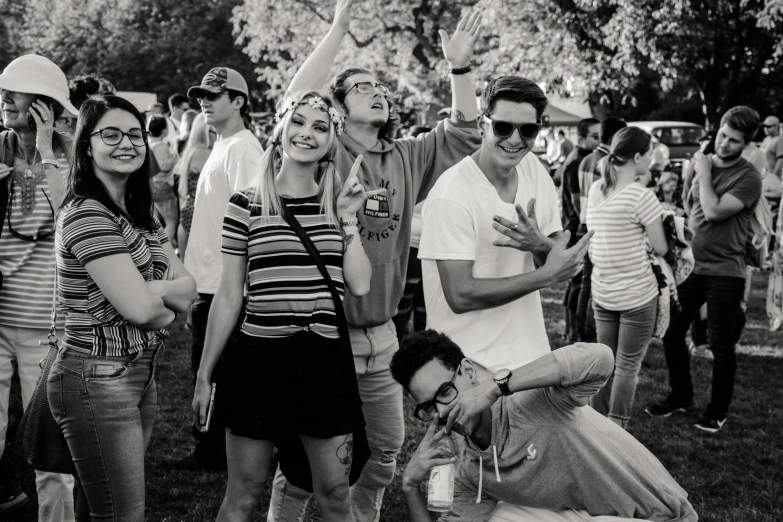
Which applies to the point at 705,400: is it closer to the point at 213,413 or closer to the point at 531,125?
the point at 531,125

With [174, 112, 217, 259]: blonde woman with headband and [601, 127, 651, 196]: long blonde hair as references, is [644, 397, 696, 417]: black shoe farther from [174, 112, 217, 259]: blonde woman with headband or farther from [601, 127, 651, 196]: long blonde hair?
[174, 112, 217, 259]: blonde woman with headband

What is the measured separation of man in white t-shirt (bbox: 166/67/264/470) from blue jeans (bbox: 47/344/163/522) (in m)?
1.50

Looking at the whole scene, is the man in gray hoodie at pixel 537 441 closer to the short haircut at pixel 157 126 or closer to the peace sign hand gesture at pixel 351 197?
the peace sign hand gesture at pixel 351 197

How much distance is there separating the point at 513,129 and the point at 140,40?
39.8 meters

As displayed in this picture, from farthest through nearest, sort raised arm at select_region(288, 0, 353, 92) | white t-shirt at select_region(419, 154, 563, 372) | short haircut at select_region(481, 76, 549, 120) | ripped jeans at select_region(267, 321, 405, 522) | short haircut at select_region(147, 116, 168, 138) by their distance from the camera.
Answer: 1. short haircut at select_region(147, 116, 168, 138)
2. raised arm at select_region(288, 0, 353, 92)
3. ripped jeans at select_region(267, 321, 405, 522)
4. short haircut at select_region(481, 76, 549, 120)
5. white t-shirt at select_region(419, 154, 563, 372)

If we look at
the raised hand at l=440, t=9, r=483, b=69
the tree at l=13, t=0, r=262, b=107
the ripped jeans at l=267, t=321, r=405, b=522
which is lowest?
the ripped jeans at l=267, t=321, r=405, b=522

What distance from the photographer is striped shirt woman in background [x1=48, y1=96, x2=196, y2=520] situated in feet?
8.39

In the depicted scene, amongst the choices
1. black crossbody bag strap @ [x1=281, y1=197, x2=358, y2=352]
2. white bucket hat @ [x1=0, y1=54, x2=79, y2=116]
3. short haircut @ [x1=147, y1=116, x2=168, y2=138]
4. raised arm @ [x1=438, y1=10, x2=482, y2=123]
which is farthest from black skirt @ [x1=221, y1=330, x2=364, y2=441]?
short haircut @ [x1=147, y1=116, x2=168, y2=138]

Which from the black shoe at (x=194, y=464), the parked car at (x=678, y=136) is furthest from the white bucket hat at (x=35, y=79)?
the parked car at (x=678, y=136)

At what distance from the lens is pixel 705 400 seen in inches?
251

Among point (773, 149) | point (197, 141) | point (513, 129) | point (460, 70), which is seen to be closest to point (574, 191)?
point (197, 141)

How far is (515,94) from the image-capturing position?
3111 millimetres

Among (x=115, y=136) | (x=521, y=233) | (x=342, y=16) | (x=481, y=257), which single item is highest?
(x=342, y=16)

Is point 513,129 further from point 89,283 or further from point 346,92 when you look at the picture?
point 89,283
